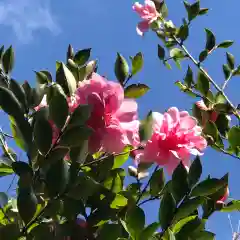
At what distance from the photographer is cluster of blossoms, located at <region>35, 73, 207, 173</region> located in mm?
946

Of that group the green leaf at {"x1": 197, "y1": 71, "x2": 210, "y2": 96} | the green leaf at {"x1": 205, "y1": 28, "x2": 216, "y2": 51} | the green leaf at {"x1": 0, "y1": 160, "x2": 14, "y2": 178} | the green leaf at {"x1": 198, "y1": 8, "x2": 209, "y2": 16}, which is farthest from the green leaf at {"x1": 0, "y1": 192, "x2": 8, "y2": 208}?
the green leaf at {"x1": 198, "y1": 8, "x2": 209, "y2": 16}

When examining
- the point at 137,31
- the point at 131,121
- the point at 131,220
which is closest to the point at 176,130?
the point at 131,121

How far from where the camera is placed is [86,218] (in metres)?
1.00

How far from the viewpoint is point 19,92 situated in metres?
0.94

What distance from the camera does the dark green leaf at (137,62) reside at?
4.39 ft

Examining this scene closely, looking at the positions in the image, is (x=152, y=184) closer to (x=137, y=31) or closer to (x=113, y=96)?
(x=113, y=96)

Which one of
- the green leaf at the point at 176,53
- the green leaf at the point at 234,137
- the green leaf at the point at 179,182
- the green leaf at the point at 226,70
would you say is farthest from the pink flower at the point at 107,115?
the green leaf at the point at 176,53

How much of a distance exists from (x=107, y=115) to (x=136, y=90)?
30 centimetres

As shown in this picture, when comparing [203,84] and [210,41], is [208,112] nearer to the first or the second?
[203,84]

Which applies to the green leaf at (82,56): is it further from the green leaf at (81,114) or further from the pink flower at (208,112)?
the green leaf at (81,114)

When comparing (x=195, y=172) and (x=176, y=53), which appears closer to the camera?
(x=195, y=172)

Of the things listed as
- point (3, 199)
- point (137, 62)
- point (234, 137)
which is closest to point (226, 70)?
point (234, 137)

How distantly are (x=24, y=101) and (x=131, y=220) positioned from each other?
28cm

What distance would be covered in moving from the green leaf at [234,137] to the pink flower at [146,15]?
4.44ft
